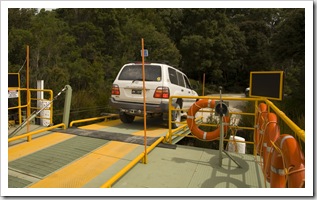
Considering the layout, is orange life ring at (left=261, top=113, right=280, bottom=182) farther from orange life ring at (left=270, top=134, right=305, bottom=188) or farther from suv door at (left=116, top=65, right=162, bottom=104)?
suv door at (left=116, top=65, right=162, bottom=104)

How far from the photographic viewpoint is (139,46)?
18719mm

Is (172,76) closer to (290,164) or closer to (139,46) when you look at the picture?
(290,164)

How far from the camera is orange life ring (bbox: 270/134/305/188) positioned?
2.09m

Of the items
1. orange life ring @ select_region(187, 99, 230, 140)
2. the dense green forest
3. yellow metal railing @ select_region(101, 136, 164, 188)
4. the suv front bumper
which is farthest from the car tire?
orange life ring @ select_region(187, 99, 230, 140)

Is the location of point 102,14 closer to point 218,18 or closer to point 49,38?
point 49,38

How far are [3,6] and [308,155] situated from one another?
4.99m

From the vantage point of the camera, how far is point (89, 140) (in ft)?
17.1

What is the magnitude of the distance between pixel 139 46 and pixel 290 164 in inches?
687

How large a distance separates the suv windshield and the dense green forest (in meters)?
3.26

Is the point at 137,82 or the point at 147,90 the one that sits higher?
the point at 137,82

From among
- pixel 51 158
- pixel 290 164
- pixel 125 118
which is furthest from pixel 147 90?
pixel 290 164

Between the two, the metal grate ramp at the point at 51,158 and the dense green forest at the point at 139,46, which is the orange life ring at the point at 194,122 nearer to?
the metal grate ramp at the point at 51,158

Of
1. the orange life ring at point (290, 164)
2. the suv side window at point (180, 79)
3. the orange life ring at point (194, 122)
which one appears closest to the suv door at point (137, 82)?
the suv side window at point (180, 79)

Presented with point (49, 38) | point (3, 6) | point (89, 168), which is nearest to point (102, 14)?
point (49, 38)
